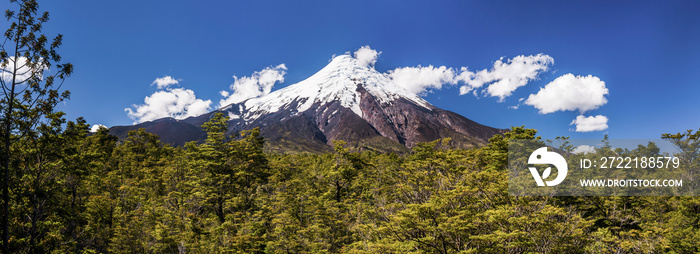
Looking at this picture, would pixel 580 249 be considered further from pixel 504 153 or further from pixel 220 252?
pixel 220 252

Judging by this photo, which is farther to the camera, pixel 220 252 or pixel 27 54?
pixel 220 252

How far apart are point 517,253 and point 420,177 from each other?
19.8 feet

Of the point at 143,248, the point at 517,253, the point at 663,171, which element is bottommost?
the point at 143,248

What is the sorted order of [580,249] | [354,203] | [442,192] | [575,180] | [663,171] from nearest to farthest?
[442,192], [580,249], [575,180], [354,203], [663,171]

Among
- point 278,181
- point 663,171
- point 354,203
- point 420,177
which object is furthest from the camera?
point 663,171

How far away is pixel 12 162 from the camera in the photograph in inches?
340

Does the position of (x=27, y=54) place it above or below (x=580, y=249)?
above

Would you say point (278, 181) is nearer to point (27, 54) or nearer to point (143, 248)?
point (143, 248)

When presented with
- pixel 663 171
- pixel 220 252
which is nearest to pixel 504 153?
pixel 663 171

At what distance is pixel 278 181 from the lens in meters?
30.0

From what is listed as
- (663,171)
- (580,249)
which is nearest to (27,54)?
(580,249)

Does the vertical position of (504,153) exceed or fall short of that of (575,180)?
it exceeds it

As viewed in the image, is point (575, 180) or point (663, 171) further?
point (663, 171)

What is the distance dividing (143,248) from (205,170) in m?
7.60
